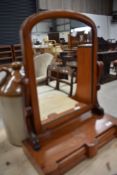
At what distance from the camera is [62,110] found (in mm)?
1660

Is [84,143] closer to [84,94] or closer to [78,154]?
[78,154]

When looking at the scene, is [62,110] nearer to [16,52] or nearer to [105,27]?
[16,52]

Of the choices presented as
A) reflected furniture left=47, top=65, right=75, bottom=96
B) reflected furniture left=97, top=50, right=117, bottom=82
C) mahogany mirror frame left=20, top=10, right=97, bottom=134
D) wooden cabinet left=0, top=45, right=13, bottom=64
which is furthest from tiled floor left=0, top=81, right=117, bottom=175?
wooden cabinet left=0, top=45, right=13, bottom=64

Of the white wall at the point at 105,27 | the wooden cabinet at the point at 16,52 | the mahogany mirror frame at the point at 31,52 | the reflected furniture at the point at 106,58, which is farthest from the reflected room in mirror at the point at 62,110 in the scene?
the white wall at the point at 105,27

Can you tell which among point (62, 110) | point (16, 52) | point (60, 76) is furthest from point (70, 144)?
point (16, 52)

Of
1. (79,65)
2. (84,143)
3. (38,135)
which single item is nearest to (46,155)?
(38,135)

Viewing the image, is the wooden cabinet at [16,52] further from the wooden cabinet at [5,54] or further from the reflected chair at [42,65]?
the reflected chair at [42,65]

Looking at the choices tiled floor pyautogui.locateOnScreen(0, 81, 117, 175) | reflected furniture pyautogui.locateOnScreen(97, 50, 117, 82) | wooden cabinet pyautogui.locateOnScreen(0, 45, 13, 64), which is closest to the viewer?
tiled floor pyautogui.locateOnScreen(0, 81, 117, 175)

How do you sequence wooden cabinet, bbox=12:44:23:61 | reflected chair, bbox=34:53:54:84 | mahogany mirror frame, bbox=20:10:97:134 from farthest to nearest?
wooden cabinet, bbox=12:44:23:61 → reflected chair, bbox=34:53:54:84 → mahogany mirror frame, bbox=20:10:97:134

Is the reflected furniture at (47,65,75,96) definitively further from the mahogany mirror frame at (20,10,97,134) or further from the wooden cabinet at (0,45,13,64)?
the wooden cabinet at (0,45,13,64)

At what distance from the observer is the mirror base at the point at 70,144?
3.84 feet

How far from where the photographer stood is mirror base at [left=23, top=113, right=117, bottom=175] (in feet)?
3.84

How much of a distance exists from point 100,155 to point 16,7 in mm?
5089

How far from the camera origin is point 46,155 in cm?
122
